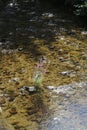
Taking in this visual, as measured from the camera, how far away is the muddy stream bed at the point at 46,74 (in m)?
7.25

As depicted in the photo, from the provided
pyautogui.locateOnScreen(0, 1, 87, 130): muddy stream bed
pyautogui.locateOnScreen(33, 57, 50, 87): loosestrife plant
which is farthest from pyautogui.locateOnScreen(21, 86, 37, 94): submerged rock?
pyautogui.locateOnScreen(33, 57, 50, 87): loosestrife plant

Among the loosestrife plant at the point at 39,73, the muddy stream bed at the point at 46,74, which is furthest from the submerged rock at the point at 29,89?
the loosestrife plant at the point at 39,73

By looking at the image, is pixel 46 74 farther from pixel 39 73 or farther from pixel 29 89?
pixel 29 89

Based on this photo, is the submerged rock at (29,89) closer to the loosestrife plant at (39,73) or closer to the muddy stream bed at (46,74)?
the muddy stream bed at (46,74)

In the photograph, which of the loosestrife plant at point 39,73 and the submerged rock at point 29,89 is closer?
the submerged rock at point 29,89

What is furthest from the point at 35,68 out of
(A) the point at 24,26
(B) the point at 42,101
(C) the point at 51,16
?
(C) the point at 51,16

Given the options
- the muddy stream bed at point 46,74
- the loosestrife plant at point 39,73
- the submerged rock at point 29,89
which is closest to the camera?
the muddy stream bed at point 46,74

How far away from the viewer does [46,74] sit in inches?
367

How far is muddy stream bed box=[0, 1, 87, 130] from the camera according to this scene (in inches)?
285

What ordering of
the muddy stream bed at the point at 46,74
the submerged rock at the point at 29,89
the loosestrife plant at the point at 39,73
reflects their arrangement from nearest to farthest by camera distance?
the muddy stream bed at the point at 46,74
the submerged rock at the point at 29,89
the loosestrife plant at the point at 39,73

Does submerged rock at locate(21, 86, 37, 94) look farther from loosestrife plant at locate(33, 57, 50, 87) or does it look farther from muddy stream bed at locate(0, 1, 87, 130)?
Result: loosestrife plant at locate(33, 57, 50, 87)

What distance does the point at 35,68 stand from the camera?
9.51m

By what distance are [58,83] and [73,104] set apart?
114 centimetres

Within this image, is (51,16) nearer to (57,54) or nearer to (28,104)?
(57,54)
